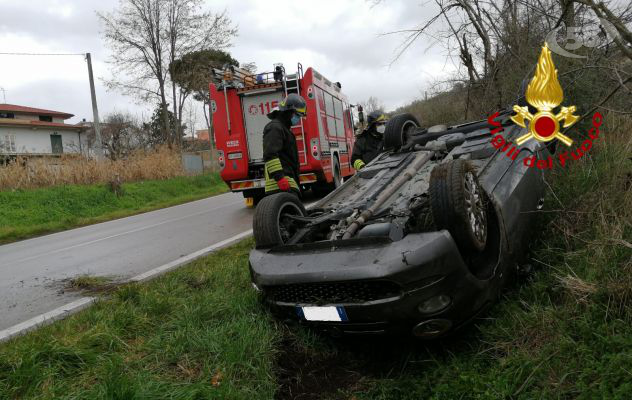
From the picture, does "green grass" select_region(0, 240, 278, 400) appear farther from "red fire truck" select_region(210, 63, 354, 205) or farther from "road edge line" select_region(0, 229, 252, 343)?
"red fire truck" select_region(210, 63, 354, 205)

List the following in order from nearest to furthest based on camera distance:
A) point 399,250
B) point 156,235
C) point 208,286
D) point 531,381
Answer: point 531,381, point 399,250, point 208,286, point 156,235

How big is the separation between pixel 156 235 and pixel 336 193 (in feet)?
14.7

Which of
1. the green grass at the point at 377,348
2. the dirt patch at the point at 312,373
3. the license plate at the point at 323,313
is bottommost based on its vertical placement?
the dirt patch at the point at 312,373

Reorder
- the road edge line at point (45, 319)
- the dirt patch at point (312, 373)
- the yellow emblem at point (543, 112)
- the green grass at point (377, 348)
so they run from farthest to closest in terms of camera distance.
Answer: the yellow emblem at point (543, 112) < the road edge line at point (45, 319) < the dirt patch at point (312, 373) < the green grass at point (377, 348)

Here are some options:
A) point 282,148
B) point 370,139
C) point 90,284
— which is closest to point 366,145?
point 370,139

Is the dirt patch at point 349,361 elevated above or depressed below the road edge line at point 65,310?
below

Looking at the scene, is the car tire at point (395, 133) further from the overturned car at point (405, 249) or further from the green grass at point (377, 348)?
the green grass at point (377, 348)

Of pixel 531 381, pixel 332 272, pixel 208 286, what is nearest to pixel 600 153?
pixel 531 381

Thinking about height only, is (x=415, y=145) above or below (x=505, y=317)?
above

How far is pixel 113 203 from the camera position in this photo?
1365 centimetres

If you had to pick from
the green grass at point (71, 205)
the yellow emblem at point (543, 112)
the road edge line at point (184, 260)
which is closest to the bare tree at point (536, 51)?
the yellow emblem at point (543, 112)

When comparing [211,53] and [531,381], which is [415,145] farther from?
[211,53]

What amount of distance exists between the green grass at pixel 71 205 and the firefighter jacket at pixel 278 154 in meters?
7.03

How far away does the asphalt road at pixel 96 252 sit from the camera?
451 cm
